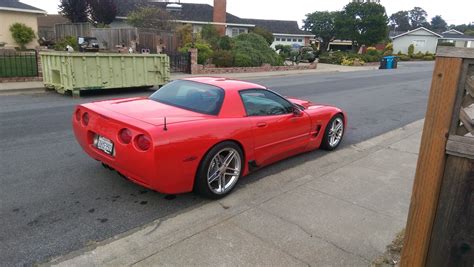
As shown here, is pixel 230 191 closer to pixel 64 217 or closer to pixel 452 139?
pixel 64 217

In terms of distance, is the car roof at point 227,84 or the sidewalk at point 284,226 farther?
the car roof at point 227,84

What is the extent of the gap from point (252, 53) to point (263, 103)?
20065 millimetres

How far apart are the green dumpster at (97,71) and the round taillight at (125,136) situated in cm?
865

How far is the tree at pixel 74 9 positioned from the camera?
105 ft

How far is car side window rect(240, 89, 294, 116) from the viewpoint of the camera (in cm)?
481

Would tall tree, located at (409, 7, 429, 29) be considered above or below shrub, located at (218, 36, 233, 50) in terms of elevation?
above

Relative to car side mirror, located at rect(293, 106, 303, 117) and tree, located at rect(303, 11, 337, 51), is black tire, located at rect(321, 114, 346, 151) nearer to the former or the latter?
car side mirror, located at rect(293, 106, 303, 117)

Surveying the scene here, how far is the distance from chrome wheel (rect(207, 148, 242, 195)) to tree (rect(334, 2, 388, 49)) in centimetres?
4884

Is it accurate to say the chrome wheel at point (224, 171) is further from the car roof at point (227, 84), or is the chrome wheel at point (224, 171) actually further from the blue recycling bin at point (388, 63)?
the blue recycling bin at point (388, 63)

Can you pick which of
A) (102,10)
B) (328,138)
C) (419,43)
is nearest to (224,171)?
(328,138)

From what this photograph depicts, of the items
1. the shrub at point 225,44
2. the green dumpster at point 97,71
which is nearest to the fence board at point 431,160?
the green dumpster at point 97,71

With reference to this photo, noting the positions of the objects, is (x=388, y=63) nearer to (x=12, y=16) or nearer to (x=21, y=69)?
(x=21, y=69)

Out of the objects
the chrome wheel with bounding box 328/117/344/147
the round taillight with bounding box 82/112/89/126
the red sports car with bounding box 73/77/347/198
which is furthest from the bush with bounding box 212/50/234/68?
the round taillight with bounding box 82/112/89/126

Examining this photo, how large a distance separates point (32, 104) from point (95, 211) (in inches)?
A: 300
